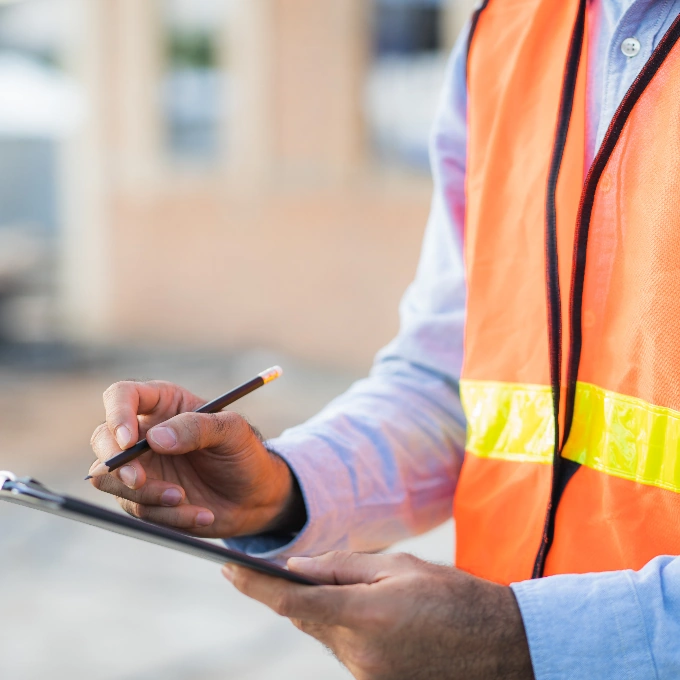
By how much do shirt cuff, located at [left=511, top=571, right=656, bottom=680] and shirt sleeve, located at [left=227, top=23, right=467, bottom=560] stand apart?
0.44 metres

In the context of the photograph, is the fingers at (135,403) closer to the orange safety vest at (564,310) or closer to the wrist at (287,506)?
the wrist at (287,506)

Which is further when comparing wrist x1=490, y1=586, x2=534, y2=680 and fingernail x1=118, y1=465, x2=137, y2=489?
fingernail x1=118, y1=465, x2=137, y2=489

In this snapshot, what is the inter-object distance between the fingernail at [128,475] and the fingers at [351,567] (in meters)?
0.22

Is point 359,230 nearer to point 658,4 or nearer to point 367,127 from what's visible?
point 367,127

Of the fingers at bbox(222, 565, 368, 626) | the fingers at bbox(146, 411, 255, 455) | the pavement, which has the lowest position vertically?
the pavement

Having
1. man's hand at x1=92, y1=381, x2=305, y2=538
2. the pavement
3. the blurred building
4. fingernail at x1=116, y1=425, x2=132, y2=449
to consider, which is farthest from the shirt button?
the blurred building

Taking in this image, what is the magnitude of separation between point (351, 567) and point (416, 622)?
3.9 inches

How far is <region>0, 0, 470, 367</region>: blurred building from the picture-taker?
7.92 m

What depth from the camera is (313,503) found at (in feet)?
4.50

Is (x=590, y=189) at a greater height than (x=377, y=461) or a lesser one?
greater

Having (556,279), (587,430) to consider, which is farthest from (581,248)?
(587,430)

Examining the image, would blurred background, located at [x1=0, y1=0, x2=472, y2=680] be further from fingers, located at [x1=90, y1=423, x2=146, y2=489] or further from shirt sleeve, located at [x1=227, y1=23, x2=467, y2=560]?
fingers, located at [x1=90, y1=423, x2=146, y2=489]

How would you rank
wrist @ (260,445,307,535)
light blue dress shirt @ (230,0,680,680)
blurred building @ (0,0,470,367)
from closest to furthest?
1. light blue dress shirt @ (230,0,680,680)
2. wrist @ (260,445,307,535)
3. blurred building @ (0,0,470,367)

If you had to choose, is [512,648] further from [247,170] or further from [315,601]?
[247,170]
